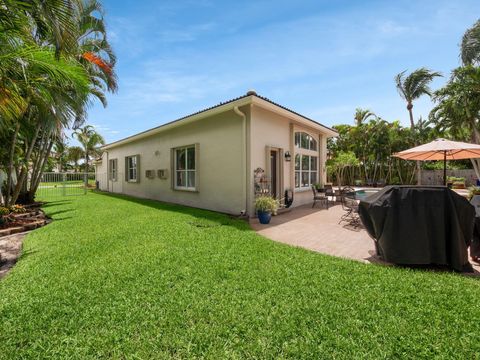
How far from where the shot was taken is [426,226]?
3910 millimetres

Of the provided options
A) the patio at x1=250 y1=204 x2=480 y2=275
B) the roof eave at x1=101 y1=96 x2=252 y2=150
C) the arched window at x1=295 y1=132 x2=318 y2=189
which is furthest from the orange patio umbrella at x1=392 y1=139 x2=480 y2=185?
the roof eave at x1=101 y1=96 x2=252 y2=150

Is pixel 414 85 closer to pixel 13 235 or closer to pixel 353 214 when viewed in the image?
pixel 353 214

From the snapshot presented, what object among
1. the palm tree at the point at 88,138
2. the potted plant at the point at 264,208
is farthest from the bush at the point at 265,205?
the palm tree at the point at 88,138

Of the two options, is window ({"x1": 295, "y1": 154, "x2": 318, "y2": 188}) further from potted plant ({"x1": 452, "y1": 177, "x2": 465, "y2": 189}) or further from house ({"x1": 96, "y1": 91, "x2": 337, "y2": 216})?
potted plant ({"x1": 452, "y1": 177, "x2": 465, "y2": 189})

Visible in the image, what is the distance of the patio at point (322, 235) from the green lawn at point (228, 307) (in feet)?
2.44

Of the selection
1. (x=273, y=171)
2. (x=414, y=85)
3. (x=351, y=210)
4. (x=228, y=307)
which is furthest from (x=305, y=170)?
(x=414, y=85)

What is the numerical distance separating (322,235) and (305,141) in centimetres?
671

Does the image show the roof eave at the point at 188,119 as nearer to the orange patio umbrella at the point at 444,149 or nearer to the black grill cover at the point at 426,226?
the black grill cover at the point at 426,226

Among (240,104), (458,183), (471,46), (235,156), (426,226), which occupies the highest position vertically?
(471,46)

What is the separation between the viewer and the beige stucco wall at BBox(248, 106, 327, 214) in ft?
27.6

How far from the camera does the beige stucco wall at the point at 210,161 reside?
873 centimetres

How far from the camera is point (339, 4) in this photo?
21.5 ft

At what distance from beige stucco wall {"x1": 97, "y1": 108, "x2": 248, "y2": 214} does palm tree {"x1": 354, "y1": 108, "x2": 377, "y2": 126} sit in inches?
913

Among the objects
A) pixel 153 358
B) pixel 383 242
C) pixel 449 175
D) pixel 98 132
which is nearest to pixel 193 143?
pixel 383 242
